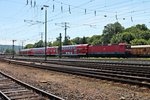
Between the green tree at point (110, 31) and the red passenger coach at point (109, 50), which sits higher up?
the green tree at point (110, 31)

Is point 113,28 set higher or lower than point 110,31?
higher

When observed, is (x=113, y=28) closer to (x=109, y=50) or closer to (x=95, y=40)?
(x=95, y=40)

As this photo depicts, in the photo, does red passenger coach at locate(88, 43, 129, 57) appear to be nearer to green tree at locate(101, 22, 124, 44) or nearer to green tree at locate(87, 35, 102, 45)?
green tree at locate(87, 35, 102, 45)

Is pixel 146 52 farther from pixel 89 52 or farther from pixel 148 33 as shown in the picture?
pixel 148 33

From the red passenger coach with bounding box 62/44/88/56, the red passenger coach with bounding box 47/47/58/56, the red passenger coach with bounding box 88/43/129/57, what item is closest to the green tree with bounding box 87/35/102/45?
the red passenger coach with bounding box 47/47/58/56

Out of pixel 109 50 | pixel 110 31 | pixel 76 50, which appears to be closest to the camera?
pixel 109 50

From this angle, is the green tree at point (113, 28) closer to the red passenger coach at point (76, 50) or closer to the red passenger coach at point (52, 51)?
the red passenger coach at point (52, 51)

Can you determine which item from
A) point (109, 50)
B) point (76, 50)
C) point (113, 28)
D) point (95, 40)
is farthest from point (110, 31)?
point (109, 50)

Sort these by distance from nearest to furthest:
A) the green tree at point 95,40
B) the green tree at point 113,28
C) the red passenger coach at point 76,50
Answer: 1. the red passenger coach at point 76,50
2. the green tree at point 95,40
3. the green tree at point 113,28

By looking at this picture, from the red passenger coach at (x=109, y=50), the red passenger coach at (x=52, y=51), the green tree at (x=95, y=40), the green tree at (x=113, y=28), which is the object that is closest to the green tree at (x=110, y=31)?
the green tree at (x=113, y=28)

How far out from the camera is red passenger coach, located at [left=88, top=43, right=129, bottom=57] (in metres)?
61.3

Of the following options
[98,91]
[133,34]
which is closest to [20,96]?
[98,91]

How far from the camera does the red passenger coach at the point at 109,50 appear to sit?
2414 inches

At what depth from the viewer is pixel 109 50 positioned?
63875 millimetres
